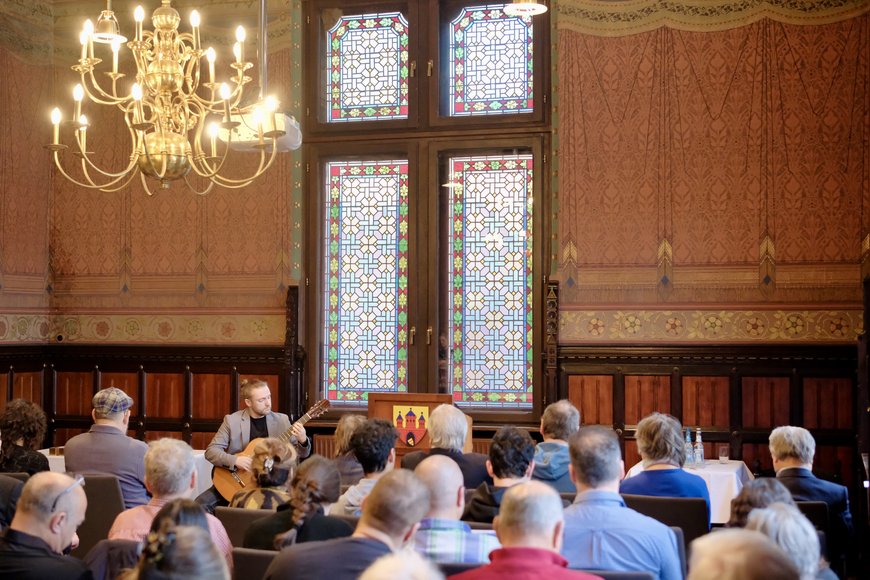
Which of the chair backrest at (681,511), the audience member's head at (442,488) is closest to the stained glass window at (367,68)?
the chair backrest at (681,511)

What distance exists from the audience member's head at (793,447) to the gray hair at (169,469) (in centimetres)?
258

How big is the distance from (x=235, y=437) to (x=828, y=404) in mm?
4246

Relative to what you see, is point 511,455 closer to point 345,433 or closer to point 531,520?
point 345,433

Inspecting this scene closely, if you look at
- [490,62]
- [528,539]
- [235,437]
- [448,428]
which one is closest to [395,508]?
[528,539]

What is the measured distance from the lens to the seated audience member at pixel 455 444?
16.2 ft

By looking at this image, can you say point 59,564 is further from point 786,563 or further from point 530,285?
point 530,285

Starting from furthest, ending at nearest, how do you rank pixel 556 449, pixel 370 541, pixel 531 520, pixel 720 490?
1. pixel 720 490
2. pixel 556 449
3. pixel 370 541
4. pixel 531 520

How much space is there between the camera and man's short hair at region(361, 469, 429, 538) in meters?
2.89

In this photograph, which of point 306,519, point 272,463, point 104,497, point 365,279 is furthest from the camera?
point 365,279

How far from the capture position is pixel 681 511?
14.0ft

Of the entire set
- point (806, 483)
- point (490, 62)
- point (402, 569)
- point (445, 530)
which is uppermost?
point (490, 62)

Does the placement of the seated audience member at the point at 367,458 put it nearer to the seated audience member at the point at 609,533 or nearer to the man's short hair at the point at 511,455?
the man's short hair at the point at 511,455

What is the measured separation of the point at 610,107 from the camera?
317 inches

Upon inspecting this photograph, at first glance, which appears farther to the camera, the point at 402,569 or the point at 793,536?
the point at 793,536
